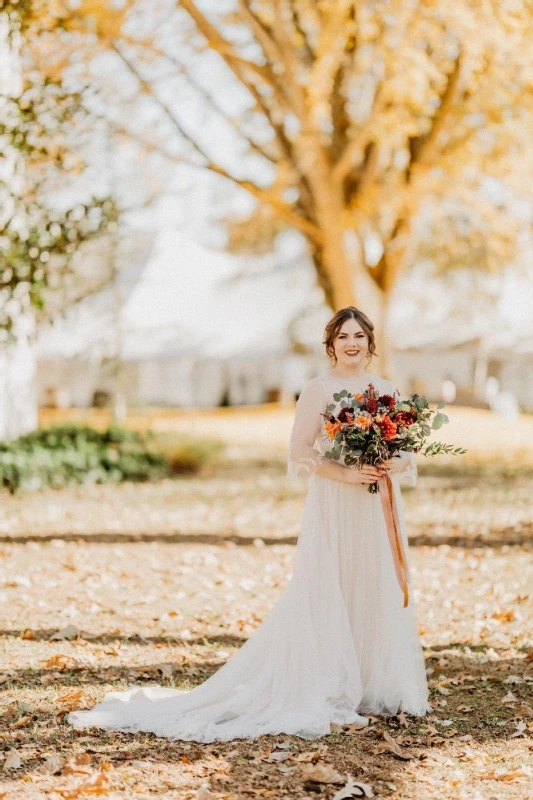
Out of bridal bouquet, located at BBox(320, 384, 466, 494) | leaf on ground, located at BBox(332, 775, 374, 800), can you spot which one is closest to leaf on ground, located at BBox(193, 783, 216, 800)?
leaf on ground, located at BBox(332, 775, 374, 800)

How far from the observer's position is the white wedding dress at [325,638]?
530cm

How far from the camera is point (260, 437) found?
24.5 metres

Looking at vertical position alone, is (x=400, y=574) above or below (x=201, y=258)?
below

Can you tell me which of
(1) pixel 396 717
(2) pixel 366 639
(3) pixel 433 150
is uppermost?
(3) pixel 433 150

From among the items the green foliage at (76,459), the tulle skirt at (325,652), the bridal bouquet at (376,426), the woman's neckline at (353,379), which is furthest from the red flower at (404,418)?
the green foliage at (76,459)

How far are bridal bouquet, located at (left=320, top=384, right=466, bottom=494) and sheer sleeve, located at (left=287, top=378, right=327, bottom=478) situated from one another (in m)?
0.14

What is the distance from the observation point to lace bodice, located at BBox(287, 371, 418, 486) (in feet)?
18.2

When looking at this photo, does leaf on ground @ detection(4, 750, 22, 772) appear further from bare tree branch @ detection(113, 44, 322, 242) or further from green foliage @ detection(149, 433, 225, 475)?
green foliage @ detection(149, 433, 225, 475)

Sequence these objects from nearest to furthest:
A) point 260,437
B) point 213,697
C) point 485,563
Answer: point 213,697, point 485,563, point 260,437

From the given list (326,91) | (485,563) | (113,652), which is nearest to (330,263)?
(326,91)

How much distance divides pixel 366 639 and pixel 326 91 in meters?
8.54

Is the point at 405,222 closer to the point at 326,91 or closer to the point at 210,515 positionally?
the point at 326,91

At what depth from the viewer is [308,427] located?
5.59 metres

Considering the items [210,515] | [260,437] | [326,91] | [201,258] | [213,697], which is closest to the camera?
[213,697]
